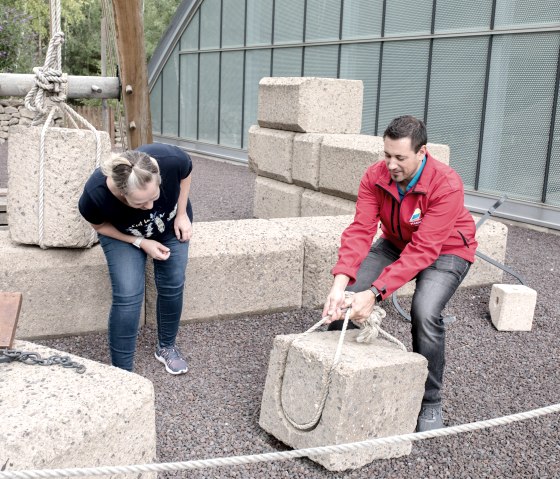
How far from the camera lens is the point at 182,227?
12.0 feet

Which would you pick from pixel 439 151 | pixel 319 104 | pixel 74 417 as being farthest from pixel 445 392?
pixel 319 104

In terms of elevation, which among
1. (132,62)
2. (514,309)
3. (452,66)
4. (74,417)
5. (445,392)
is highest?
(452,66)

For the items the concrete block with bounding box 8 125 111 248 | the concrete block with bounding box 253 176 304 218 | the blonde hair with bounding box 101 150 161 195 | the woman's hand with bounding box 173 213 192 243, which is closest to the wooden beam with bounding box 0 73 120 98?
the concrete block with bounding box 8 125 111 248

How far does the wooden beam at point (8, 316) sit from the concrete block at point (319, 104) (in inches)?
192

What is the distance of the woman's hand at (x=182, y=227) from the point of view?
3.67 meters

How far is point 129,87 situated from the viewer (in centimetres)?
420

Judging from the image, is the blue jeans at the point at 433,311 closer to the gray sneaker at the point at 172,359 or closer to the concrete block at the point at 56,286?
the gray sneaker at the point at 172,359

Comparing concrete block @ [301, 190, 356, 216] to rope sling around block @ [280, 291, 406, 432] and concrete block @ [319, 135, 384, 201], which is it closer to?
concrete block @ [319, 135, 384, 201]

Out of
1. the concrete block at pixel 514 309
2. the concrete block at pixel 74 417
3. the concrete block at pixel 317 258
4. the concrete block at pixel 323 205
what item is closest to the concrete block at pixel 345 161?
the concrete block at pixel 323 205

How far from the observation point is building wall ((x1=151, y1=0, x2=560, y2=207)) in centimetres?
846

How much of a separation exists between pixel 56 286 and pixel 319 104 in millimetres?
3993

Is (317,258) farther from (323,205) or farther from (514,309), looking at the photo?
(323,205)

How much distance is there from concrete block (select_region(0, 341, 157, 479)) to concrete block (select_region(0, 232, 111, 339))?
1.49m

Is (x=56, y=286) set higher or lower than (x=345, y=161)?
lower
